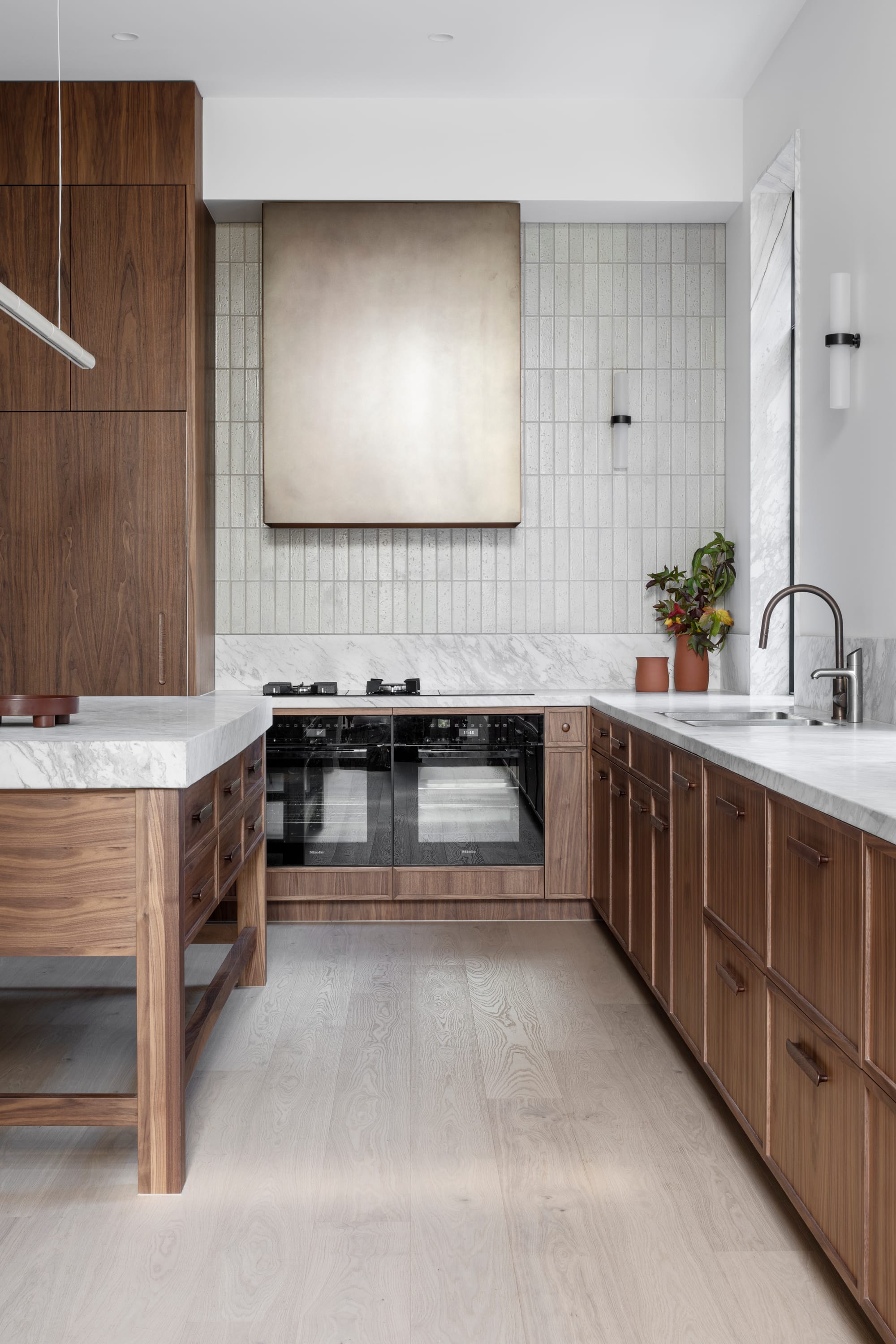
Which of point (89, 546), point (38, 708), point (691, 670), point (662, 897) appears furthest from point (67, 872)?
point (691, 670)

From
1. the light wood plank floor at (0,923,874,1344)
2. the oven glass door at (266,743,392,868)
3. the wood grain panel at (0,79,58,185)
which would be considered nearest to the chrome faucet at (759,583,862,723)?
the light wood plank floor at (0,923,874,1344)

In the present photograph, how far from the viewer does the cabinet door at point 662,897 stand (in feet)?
8.87

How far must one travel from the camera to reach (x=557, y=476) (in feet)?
14.2

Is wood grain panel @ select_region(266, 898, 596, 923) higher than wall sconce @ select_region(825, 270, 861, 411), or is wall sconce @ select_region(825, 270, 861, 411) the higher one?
wall sconce @ select_region(825, 270, 861, 411)

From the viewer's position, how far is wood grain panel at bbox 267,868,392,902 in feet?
12.5

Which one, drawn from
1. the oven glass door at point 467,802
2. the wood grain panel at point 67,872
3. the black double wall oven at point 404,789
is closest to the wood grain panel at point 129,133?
Result: the black double wall oven at point 404,789

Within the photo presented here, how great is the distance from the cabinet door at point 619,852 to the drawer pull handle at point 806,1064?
1.44m

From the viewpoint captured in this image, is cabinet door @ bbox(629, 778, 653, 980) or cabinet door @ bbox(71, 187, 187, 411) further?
cabinet door @ bbox(71, 187, 187, 411)

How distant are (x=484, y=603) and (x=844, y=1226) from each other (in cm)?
302

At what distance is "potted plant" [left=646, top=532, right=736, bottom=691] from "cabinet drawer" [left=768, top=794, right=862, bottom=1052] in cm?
225

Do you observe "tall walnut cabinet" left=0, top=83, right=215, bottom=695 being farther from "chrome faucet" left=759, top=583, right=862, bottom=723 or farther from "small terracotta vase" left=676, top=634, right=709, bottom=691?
"chrome faucet" left=759, top=583, right=862, bottom=723

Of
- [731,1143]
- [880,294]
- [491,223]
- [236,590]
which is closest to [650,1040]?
[731,1143]

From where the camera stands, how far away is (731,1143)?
7.22 feet

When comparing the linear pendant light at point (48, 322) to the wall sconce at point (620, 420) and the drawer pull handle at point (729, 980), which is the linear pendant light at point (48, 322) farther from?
the wall sconce at point (620, 420)
